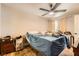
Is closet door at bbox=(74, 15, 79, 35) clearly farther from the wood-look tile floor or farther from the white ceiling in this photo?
the wood-look tile floor

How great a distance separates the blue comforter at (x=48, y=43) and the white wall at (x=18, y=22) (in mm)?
97

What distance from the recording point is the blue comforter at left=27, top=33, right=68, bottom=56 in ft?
4.15

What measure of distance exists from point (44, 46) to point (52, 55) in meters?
0.14

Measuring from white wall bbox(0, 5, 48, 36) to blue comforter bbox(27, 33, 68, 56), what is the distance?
97 millimetres

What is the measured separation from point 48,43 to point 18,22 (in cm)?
42

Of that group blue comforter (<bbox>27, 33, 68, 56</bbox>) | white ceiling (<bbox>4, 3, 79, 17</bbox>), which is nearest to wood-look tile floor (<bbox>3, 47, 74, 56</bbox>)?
blue comforter (<bbox>27, 33, 68, 56</bbox>)

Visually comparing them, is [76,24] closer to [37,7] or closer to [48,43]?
[48,43]

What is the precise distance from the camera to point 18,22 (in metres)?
1.32

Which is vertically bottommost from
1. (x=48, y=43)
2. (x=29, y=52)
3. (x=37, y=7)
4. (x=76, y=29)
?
(x=29, y=52)

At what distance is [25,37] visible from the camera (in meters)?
1.32

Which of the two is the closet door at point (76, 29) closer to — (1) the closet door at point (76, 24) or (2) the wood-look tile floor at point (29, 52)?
(1) the closet door at point (76, 24)

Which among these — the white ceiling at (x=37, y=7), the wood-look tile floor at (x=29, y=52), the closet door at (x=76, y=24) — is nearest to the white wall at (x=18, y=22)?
the white ceiling at (x=37, y=7)

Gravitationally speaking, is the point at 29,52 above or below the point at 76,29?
below

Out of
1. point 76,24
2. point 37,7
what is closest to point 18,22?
point 37,7
